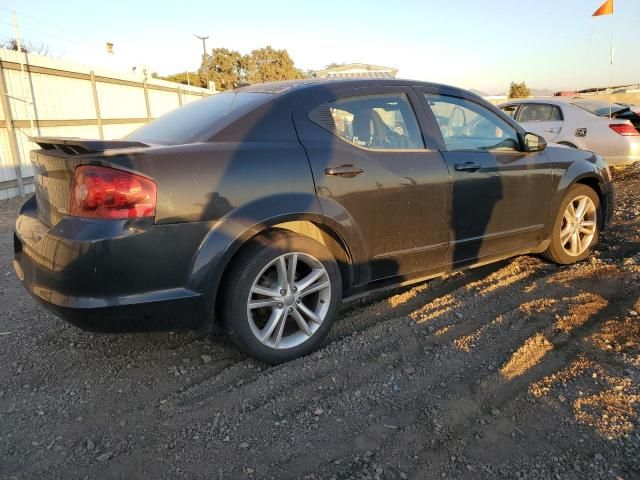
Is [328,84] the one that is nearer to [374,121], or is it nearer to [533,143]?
[374,121]

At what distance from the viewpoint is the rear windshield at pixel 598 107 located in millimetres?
8870

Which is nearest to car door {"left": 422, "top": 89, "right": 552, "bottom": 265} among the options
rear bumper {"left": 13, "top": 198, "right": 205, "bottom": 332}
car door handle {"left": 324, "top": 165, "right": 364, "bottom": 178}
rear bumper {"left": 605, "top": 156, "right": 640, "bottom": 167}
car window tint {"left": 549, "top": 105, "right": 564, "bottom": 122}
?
car door handle {"left": 324, "top": 165, "right": 364, "bottom": 178}

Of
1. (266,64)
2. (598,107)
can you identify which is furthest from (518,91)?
(598,107)

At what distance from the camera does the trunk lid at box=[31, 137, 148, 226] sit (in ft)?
8.23

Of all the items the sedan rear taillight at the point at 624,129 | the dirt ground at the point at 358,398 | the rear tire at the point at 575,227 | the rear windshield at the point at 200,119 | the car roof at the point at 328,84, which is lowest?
the dirt ground at the point at 358,398

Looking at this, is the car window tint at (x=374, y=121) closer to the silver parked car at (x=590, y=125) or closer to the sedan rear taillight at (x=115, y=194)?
the sedan rear taillight at (x=115, y=194)

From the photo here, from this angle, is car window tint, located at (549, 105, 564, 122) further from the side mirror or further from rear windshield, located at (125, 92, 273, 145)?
rear windshield, located at (125, 92, 273, 145)

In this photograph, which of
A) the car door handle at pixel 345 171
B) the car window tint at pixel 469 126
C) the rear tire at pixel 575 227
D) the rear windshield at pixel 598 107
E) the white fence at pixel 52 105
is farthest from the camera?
the white fence at pixel 52 105

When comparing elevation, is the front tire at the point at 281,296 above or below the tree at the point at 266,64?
below

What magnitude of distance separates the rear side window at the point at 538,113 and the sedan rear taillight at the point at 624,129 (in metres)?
0.90

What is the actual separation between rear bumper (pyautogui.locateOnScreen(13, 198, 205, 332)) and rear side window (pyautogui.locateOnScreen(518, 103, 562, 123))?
8.51m

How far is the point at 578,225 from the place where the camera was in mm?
4660

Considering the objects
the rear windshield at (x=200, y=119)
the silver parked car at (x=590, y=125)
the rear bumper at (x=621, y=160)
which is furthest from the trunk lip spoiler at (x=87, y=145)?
the rear bumper at (x=621, y=160)

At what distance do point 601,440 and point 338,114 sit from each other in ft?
7.44
